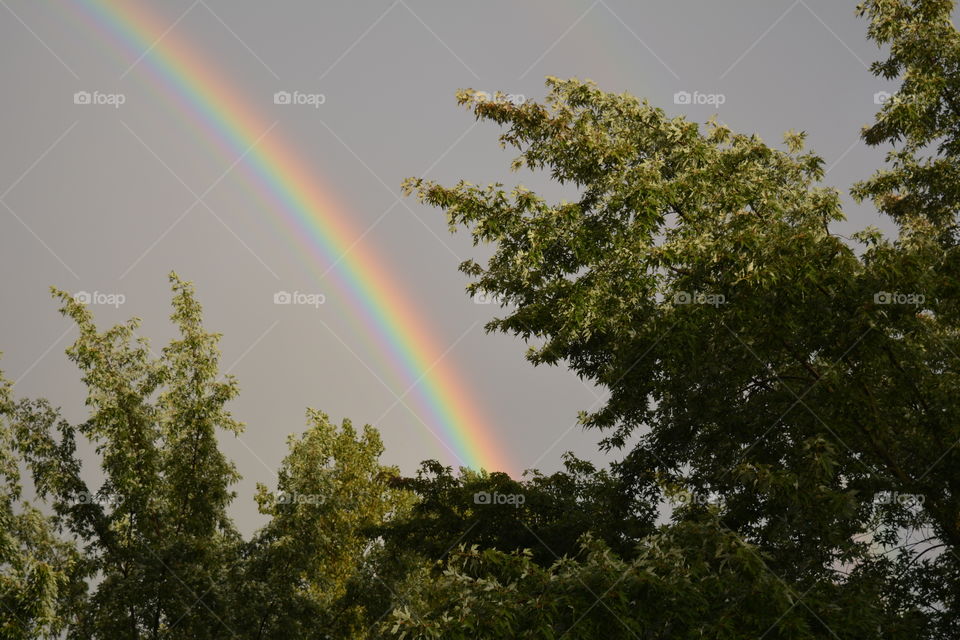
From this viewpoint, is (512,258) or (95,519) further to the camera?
(95,519)

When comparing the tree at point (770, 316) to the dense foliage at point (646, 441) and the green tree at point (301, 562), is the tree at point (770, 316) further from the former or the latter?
the green tree at point (301, 562)

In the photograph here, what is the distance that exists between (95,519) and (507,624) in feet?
40.9

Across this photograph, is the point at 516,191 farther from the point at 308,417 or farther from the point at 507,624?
the point at 308,417

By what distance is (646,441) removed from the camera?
1219cm

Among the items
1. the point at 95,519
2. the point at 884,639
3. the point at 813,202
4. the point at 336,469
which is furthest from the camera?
the point at 336,469

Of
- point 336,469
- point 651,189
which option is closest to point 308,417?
point 336,469

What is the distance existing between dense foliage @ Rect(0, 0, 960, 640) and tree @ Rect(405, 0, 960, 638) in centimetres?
4

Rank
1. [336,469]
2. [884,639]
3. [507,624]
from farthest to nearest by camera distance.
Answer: [336,469] → [884,639] → [507,624]

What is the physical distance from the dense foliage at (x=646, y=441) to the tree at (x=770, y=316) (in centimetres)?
4

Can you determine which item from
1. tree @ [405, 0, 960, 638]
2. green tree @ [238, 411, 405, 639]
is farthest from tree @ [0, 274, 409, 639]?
tree @ [405, 0, 960, 638]

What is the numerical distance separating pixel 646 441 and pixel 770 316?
12.8 feet

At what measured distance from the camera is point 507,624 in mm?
6484

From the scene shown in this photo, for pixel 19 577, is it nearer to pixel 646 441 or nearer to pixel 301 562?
pixel 301 562

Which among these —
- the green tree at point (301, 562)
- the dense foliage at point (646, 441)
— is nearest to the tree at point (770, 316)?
the dense foliage at point (646, 441)
